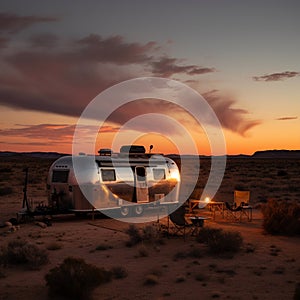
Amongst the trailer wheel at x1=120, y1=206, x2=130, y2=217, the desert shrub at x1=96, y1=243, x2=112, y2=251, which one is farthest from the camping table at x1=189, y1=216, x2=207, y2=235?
the trailer wheel at x1=120, y1=206, x2=130, y2=217

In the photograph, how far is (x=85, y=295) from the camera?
6.86 metres

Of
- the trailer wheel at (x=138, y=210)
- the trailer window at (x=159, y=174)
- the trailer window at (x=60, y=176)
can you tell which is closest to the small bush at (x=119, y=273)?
the trailer window at (x=60, y=176)

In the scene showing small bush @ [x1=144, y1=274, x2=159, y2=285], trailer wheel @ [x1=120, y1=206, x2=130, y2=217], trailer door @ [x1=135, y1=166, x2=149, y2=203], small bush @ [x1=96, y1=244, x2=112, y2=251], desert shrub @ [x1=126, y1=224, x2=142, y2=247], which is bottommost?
small bush @ [x1=144, y1=274, x2=159, y2=285]

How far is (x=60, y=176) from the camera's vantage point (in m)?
15.4

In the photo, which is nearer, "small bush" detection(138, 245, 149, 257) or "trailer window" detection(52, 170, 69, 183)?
"small bush" detection(138, 245, 149, 257)

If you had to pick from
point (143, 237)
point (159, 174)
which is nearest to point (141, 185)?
point (159, 174)

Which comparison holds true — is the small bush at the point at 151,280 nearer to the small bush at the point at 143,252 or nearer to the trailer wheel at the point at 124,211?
the small bush at the point at 143,252

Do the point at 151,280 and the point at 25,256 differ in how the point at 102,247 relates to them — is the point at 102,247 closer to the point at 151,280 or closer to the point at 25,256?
the point at 25,256

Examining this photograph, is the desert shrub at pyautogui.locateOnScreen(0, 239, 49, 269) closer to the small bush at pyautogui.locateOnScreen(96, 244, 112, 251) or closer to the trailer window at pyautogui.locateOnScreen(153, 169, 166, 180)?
the small bush at pyautogui.locateOnScreen(96, 244, 112, 251)

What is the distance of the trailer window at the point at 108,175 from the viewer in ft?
50.7

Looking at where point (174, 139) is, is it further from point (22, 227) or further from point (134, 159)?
point (22, 227)

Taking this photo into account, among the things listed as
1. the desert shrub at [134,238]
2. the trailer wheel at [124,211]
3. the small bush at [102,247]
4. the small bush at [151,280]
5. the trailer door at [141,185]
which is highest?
the trailer door at [141,185]

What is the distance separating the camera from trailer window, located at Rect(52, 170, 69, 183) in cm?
1513

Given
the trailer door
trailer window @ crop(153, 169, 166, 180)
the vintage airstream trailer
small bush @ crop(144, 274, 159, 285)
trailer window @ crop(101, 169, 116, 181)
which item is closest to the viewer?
small bush @ crop(144, 274, 159, 285)
